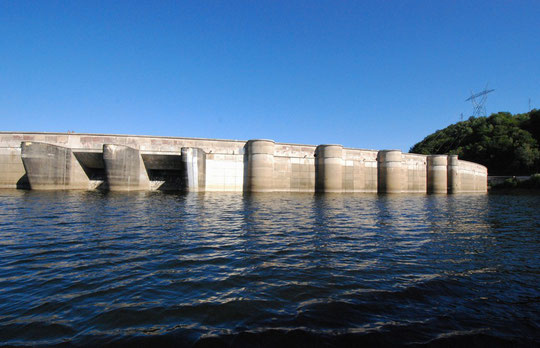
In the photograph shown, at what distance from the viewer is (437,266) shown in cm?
604

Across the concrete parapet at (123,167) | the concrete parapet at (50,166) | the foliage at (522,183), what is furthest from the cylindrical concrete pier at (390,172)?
the foliage at (522,183)

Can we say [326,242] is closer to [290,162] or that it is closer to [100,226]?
[100,226]

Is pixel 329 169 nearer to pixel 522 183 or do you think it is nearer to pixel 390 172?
pixel 390 172

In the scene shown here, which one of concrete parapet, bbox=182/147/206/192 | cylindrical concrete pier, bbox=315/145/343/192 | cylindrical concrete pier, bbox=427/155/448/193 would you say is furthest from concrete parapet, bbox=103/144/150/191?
cylindrical concrete pier, bbox=427/155/448/193

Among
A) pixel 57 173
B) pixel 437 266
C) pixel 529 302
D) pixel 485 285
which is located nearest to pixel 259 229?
pixel 437 266

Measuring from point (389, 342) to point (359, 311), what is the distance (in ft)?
2.46

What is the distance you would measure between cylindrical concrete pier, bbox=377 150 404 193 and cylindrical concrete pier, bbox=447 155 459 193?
1180cm

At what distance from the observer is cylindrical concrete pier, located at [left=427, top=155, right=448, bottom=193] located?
43.1 m

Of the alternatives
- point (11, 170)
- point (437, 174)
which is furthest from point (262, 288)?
point (437, 174)

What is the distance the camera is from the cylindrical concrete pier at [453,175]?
44156 mm

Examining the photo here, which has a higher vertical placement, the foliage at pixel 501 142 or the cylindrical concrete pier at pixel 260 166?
the foliage at pixel 501 142

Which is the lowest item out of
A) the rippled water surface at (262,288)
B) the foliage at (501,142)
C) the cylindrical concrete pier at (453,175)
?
the rippled water surface at (262,288)

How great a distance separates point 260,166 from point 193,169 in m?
8.28

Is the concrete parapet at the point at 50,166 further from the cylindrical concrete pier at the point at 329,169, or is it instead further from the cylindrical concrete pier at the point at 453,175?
the cylindrical concrete pier at the point at 453,175
